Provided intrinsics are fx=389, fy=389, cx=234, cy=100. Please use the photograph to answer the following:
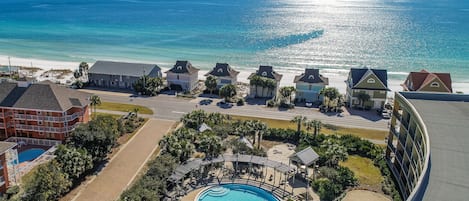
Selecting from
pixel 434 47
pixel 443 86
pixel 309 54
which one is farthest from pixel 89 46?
pixel 434 47

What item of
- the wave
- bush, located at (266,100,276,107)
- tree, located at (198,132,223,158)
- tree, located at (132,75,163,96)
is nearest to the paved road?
bush, located at (266,100,276,107)

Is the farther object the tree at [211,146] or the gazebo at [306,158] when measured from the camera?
the tree at [211,146]

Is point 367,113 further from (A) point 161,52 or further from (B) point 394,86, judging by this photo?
(A) point 161,52

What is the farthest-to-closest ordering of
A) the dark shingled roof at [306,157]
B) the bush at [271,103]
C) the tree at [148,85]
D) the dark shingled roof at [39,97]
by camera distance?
the tree at [148,85] → the bush at [271,103] → the dark shingled roof at [39,97] → the dark shingled roof at [306,157]

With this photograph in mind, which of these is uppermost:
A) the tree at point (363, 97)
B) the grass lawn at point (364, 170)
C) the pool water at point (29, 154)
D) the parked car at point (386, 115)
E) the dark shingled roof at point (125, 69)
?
the dark shingled roof at point (125, 69)

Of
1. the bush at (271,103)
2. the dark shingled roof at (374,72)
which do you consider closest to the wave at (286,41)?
the dark shingled roof at (374,72)

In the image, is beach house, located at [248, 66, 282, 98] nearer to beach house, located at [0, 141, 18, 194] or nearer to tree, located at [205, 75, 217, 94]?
tree, located at [205, 75, 217, 94]

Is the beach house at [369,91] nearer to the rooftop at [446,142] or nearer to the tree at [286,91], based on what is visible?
the tree at [286,91]
